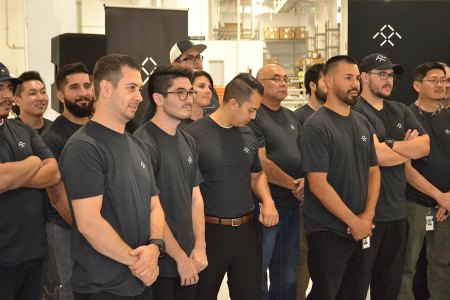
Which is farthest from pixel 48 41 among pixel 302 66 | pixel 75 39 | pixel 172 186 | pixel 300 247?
pixel 302 66

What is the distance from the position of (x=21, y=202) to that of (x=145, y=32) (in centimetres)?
370

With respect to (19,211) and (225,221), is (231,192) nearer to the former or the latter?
(225,221)

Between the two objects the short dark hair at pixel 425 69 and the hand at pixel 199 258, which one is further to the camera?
the short dark hair at pixel 425 69

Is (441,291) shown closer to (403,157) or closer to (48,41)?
(403,157)

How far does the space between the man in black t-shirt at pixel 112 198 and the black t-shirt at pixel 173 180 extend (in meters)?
0.25

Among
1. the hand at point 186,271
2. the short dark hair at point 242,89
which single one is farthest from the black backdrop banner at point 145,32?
the hand at point 186,271

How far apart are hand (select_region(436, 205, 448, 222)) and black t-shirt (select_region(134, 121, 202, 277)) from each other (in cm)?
202

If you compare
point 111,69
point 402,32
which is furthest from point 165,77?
point 402,32

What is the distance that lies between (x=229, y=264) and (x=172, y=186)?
0.74 m

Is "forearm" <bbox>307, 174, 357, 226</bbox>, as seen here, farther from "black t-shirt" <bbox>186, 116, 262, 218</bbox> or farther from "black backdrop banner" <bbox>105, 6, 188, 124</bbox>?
"black backdrop banner" <bbox>105, 6, 188, 124</bbox>

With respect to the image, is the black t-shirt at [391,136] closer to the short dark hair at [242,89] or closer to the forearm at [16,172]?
the short dark hair at [242,89]

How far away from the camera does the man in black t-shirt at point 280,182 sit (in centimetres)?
393

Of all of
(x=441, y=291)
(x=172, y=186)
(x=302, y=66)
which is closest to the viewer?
(x=172, y=186)

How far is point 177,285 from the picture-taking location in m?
2.99
